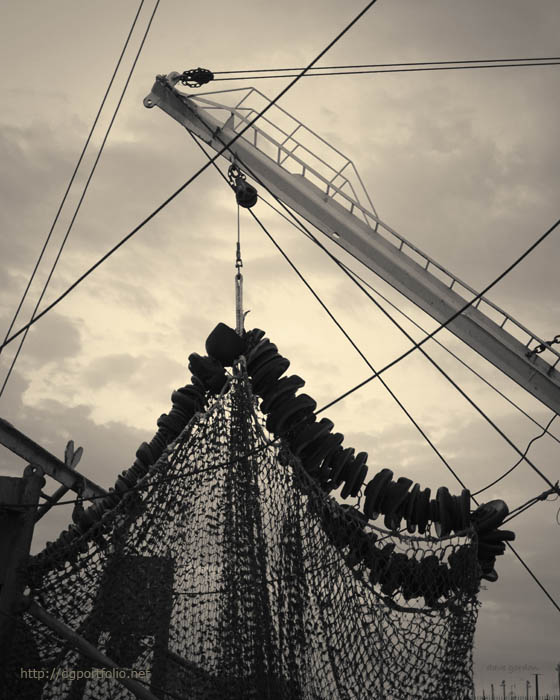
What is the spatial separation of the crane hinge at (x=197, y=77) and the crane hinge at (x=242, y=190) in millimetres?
1250

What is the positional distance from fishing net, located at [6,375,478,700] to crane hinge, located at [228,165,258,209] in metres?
4.17

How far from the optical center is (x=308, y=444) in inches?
268

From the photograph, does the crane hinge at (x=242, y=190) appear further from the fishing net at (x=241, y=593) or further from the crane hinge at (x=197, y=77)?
the fishing net at (x=241, y=593)

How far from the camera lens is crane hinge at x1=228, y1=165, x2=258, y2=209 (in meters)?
10.9

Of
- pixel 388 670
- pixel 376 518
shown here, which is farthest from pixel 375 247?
pixel 388 670

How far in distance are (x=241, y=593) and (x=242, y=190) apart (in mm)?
5468

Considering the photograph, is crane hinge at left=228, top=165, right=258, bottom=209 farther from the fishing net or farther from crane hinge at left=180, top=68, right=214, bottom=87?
the fishing net

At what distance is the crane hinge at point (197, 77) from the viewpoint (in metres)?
11.6

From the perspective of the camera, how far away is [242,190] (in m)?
10.9

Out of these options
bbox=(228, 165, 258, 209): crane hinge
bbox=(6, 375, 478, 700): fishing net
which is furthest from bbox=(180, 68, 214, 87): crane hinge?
bbox=(6, 375, 478, 700): fishing net

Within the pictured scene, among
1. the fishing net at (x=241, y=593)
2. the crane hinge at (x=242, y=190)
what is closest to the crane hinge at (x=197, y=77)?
the crane hinge at (x=242, y=190)

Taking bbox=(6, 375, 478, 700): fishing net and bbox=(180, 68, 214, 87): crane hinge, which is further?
bbox=(180, 68, 214, 87): crane hinge

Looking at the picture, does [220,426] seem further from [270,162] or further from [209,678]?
[270,162]

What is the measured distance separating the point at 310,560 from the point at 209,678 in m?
1.07
